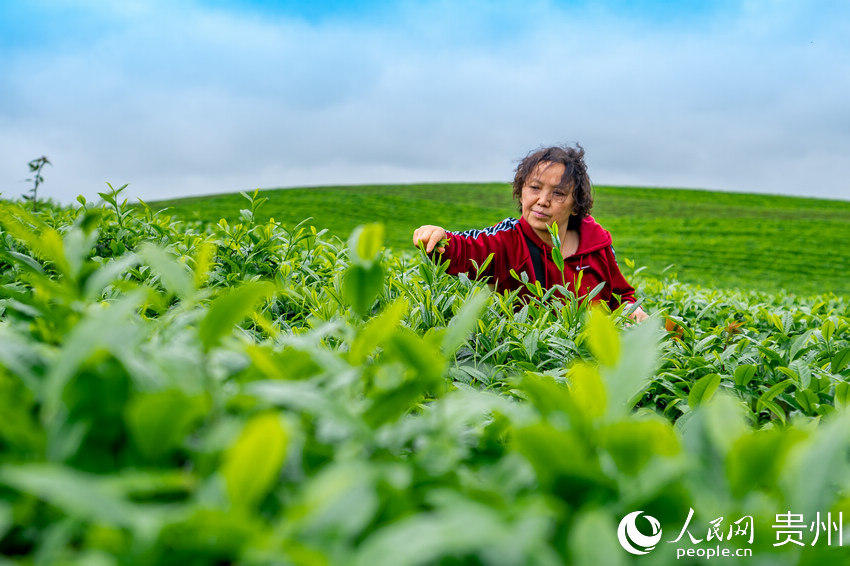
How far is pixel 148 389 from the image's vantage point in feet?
2.13

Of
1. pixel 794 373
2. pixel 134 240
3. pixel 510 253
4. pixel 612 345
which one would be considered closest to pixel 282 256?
pixel 134 240

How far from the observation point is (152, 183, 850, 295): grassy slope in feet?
63.1

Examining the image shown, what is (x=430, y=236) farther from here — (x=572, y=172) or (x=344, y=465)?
(x=344, y=465)

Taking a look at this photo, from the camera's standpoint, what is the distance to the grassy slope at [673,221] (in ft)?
63.1

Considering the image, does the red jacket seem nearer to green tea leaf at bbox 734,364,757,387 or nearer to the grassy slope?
green tea leaf at bbox 734,364,757,387

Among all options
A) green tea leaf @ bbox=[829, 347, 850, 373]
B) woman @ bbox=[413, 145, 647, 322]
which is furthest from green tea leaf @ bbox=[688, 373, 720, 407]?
woman @ bbox=[413, 145, 647, 322]

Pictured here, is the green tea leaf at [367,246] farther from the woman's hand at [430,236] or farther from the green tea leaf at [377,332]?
the woman's hand at [430,236]

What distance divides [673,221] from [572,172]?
24.8 m

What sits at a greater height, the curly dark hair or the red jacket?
the curly dark hair

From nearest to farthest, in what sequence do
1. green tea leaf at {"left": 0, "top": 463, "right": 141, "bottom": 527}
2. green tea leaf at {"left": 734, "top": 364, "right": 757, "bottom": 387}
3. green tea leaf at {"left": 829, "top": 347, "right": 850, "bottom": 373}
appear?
A: green tea leaf at {"left": 0, "top": 463, "right": 141, "bottom": 527}
green tea leaf at {"left": 734, "top": 364, "right": 757, "bottom": 387}
green tea leaf at {"left": 829, "top": 347, "right": 850, "bottom": 373}

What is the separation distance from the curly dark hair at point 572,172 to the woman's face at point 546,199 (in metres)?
0.04

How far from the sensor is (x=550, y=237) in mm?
4043

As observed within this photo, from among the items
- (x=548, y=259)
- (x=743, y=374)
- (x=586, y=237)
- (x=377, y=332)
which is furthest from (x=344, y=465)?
(x=586, y=237)

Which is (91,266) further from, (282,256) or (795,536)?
(282,256)
